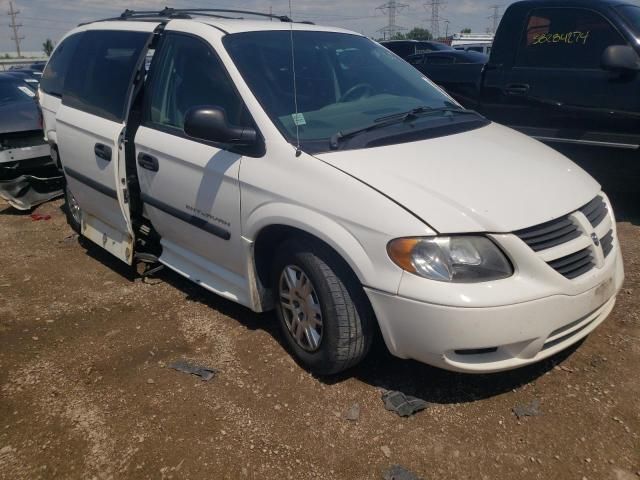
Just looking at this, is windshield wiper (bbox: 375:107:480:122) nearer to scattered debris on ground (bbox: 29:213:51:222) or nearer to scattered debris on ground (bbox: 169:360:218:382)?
scattered debris on ground (bbox: 169:360:218:382)

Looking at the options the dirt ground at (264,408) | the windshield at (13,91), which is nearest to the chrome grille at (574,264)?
the dirt ground at (264,408)

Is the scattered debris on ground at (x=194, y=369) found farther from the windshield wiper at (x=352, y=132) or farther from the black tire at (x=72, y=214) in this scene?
the black tire at (x=72, y=214)

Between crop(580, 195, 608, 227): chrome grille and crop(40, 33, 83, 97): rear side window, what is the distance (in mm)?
4165

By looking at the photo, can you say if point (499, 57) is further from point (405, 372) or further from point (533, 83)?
point (405, 372)

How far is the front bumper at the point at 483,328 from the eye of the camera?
2367 mm

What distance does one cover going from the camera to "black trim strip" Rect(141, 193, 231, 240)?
10.7 feet

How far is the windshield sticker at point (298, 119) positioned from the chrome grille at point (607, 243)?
164cm

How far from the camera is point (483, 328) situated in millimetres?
2373

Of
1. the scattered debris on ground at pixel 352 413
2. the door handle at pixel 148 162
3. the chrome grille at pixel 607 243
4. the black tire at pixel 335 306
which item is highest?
the door handle at pixel 148 162

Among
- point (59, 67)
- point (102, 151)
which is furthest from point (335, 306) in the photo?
point (59, 67)

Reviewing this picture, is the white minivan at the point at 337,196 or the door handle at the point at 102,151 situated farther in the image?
Result: the door handle at the point at 102,151

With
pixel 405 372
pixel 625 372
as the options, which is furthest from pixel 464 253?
pixel 625 372

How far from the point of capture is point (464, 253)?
241 centimetres

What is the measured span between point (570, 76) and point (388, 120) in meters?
2.84
